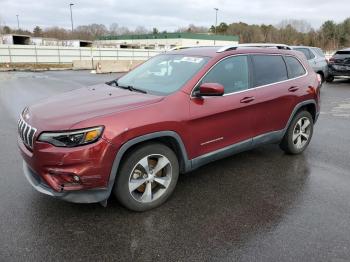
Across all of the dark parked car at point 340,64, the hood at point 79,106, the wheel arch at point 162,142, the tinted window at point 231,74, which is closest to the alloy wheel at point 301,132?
the tinted window at point 231,74

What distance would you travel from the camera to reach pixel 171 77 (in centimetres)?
432

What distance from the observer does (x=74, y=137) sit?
319cm

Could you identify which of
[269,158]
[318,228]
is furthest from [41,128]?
[269,158]

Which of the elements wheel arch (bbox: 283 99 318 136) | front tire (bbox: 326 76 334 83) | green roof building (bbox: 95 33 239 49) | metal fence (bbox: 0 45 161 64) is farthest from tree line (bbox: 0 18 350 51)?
wheel arch (bbox: 283 99 318 136)

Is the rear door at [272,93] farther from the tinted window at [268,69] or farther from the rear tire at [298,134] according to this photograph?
the rear tire at [298,134]

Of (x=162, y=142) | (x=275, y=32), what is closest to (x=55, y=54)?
(x=162, y=142)

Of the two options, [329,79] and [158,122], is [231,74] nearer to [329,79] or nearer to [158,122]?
[158,122]

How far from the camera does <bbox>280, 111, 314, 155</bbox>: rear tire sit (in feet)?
17.8

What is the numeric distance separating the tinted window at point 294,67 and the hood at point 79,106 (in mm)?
2602

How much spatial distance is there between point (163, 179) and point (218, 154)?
863mm

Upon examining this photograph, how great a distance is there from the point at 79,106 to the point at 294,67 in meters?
3.53

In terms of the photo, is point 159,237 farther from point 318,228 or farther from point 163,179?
point 318,228

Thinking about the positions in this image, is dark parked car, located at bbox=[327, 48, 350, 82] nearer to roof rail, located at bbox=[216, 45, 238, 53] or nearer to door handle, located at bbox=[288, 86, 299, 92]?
door handle, located at bbox=[288, 86, 299, 92]

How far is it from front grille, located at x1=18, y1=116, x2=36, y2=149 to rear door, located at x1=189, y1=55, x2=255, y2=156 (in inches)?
65.9
